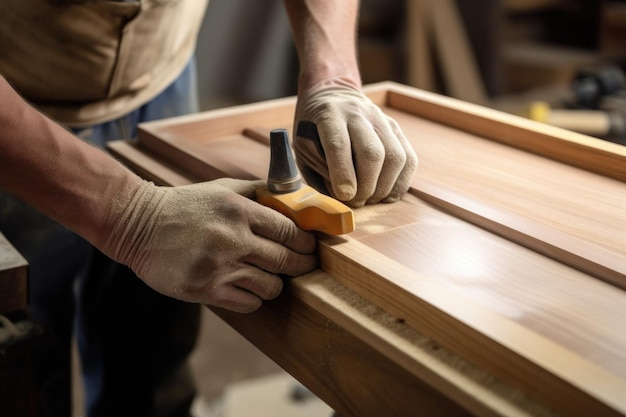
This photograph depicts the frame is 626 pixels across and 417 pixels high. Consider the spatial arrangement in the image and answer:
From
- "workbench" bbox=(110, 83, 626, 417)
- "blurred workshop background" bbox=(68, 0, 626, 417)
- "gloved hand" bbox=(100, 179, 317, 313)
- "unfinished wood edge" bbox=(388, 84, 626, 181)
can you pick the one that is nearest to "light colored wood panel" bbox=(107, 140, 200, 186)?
"workbench" bbox=(110, 83, 626, 417)

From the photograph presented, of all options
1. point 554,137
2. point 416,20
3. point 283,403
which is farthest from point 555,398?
point 416,20

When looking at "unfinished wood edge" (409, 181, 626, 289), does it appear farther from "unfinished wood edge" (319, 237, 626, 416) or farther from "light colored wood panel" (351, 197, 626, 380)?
"unfinished wood edge" (319, 237, 626, 416)

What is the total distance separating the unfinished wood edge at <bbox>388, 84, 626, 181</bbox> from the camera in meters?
1.35

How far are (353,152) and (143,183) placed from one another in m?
0.33

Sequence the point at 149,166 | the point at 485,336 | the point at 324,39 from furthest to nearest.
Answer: the point at 324,39 → the point at 149,166 → the point at 485,336

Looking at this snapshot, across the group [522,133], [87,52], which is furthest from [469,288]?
[87,52]

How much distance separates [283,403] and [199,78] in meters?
2.78

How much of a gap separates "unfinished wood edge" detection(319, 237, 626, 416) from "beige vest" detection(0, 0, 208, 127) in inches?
33.6

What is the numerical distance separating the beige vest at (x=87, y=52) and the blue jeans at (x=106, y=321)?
0.23ft

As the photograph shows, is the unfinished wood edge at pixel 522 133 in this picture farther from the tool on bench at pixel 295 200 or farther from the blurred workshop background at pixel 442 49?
the blurred workshop background at pixel 442 49

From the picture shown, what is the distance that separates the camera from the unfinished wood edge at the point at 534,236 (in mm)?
986

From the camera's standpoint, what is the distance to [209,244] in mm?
1011

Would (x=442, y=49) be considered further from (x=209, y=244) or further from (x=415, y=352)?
(x=415, y=352)

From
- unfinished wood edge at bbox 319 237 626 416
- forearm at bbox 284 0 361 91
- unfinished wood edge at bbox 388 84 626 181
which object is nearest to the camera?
unfinished wood edge at bbox 319 237 626 416
